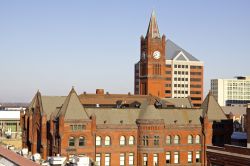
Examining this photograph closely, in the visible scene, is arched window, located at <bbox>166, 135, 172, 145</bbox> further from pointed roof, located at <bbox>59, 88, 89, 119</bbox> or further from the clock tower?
the clock tower

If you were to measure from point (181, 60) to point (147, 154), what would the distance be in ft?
419

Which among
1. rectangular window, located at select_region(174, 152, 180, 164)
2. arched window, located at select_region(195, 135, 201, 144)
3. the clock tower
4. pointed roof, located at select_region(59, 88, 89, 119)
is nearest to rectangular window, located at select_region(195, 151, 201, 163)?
arched window, located at select_region(195, 135, 201, 144)

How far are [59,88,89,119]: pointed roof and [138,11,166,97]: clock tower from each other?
59.6 meters

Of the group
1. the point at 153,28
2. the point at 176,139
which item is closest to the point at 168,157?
the point at 176,139

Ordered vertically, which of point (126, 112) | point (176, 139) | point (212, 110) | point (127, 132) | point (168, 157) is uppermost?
point (212, 110)

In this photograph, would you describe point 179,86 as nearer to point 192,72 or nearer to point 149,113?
point 192,72

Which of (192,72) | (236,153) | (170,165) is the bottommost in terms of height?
(170,165)

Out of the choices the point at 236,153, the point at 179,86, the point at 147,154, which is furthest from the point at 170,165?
the point at 179,86

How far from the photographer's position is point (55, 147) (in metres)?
68.2

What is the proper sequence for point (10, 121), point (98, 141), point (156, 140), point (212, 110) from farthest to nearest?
1. point (10, 121)
2. point (212, 110)
3. point (156, 140)
4. point (98, 141)

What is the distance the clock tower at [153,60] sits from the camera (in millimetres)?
127750

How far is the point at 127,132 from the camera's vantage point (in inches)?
2778

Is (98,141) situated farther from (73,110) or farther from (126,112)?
(126,112)

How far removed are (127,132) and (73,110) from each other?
969 centimetres
